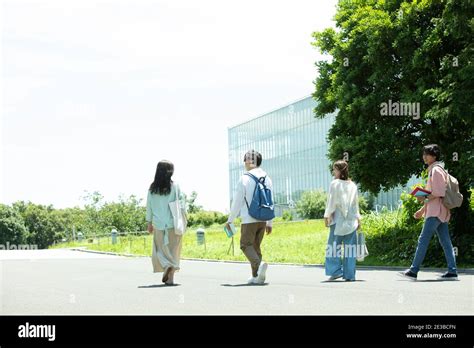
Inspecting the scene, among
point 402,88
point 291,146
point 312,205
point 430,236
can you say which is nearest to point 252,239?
point 430,236

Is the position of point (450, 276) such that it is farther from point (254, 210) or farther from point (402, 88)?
point (402, 88)

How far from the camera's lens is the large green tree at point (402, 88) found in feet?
52.7

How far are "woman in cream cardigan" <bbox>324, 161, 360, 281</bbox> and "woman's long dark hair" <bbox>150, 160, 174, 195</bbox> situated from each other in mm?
2471

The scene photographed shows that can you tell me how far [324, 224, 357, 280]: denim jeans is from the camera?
38.3 feet

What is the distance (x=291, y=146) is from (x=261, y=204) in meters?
76.1

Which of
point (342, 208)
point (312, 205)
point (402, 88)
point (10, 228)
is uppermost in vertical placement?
point (402, 88)

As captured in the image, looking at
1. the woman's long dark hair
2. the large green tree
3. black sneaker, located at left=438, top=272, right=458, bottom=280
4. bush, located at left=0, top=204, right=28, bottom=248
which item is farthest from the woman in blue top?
bush, located at left=0, top=204, right=28, bottom=248

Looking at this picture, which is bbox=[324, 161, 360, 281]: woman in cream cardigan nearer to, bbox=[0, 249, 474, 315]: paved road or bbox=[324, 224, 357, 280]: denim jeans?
bbox=[324, 224, 357, 280]: denim jeans

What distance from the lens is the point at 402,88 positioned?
18297 millimetres

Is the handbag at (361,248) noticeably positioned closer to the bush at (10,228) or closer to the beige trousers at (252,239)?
the beige trousers at (252,239)

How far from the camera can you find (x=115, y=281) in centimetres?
1336
